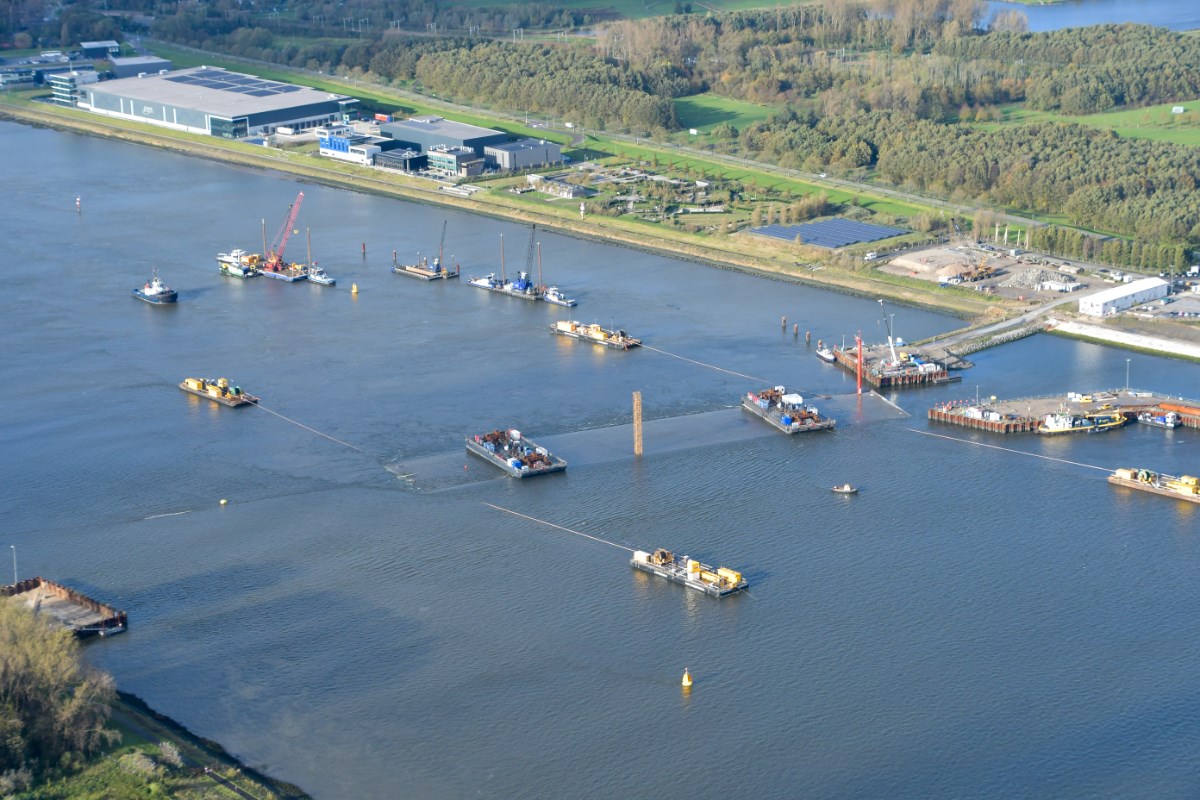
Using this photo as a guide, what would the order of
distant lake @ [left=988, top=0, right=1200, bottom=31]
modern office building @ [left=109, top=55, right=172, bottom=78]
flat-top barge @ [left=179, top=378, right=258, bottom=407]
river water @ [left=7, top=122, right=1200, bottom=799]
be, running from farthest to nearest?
1. distant lake @ [left=988, top=0, right=1200, bottom=31]
2. modern office building @ [left=109, top=55, right=172, bottom=78]
3. flat-top barge @ [left=179, top=378, right=258, bottom=407]
4. river water @ [left=7, top=122, right=1200, bottom=799]

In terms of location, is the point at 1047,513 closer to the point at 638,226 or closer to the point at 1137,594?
the point at 1137,594

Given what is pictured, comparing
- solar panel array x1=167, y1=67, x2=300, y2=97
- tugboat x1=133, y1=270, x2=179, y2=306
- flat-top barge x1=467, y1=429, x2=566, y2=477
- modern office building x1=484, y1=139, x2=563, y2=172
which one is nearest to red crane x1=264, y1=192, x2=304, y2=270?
tugboat x1=133, y1=270, x2=179, y2=306

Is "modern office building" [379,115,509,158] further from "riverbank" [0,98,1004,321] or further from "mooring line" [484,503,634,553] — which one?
"mooring line" [484,503,634,553]

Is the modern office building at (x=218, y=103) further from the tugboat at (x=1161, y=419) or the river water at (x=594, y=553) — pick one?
the tugboat at (x=1161, y=419)

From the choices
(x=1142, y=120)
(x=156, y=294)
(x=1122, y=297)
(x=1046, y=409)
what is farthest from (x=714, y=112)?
(x=1046, y=409)

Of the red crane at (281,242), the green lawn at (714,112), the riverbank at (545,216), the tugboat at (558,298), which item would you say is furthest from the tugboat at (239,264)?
the green lawn at (714,112)

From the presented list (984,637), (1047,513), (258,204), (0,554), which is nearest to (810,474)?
(1047,513)

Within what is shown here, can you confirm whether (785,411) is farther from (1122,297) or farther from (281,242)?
(281,242)

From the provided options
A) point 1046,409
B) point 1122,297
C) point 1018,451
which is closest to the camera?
point 1018,451
